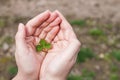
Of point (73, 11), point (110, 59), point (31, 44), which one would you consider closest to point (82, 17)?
point (73, 11)

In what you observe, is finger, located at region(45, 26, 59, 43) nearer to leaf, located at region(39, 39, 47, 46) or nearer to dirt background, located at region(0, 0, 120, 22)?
leaf, located at region(39, 39, 47, 46)

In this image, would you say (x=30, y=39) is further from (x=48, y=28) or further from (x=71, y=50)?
(x=71, y=50)

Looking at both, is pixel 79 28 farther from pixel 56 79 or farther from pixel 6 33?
pixel 56 79

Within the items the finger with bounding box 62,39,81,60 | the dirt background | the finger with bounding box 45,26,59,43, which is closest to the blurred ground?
the dirt background

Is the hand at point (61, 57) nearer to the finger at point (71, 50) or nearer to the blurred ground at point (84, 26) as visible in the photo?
the finger at point (71, 50)

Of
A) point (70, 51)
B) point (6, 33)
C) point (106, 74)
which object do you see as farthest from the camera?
point (6, 33)

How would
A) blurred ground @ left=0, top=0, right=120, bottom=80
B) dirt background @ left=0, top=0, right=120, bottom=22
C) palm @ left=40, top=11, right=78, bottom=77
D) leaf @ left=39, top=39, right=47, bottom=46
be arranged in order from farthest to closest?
dirt background @ left=0, top=0, right=120, bottom=22 < blurred ground @ left=0, top=0, right=120, bottom=80 < leaf @ left=39, top=39, right=47, bottom=46 < palm @ left=40, top=11, right=78, bottom=77
